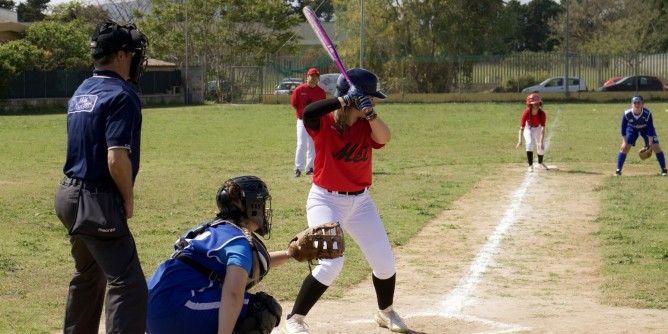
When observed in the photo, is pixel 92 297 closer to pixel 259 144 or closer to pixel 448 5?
pixel 259 144

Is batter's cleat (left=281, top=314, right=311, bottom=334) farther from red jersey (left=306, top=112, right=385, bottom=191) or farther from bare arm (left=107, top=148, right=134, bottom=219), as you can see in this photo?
bare arm (left=107, top=148, right=134, bottom=219)

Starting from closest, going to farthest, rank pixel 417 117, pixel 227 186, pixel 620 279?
pixel 227 186 < pixel 620 279 < pixel 417 117

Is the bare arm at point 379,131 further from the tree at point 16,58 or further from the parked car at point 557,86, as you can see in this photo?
the parked car at point 557,86

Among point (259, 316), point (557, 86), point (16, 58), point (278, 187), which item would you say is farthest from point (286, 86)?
point (259, 316)

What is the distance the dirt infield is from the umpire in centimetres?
222

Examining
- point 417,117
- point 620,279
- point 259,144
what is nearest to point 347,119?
point 620,279

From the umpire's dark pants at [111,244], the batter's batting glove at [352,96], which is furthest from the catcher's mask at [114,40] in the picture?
the batter's batting glove at [352,96]

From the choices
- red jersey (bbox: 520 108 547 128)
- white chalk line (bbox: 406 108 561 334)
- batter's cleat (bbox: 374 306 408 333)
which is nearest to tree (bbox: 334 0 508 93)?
red jersey (bbox: 520 108 547 128)

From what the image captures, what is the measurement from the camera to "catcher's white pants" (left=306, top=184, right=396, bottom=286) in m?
6.92

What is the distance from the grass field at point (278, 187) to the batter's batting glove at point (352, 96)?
237 centimetres

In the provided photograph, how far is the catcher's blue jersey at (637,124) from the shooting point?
1834 cm

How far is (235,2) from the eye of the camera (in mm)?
57750

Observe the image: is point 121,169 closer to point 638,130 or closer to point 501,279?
point 501,279

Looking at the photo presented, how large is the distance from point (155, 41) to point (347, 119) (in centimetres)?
5451
